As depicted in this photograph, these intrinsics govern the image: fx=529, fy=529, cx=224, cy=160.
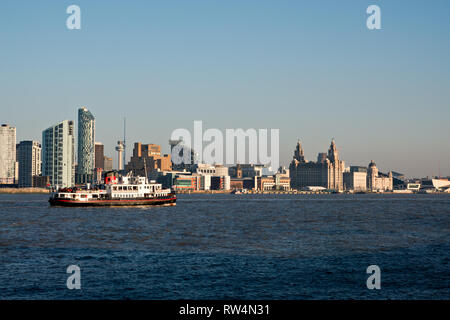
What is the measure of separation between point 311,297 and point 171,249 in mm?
24884

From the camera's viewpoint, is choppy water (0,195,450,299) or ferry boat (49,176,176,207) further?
ferry boat (49,176,176,207)

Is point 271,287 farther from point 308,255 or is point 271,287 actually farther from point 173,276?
point 308,255

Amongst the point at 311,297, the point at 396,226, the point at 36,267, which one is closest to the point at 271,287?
the point at 311,297

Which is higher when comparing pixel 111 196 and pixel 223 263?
pixel 111 196

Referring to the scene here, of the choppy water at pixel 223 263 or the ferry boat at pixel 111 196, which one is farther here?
the ferry boat at pixel 111 196

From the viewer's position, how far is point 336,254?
52062 millimetres

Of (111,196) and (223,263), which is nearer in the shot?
(223,263)
